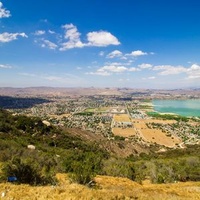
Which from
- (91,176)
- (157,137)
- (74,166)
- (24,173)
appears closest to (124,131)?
(157,137)

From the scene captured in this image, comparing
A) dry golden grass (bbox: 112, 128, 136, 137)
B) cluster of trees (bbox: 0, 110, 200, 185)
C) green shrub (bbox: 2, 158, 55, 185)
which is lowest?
dry golden grass (bbox: 112, 128, 136, 137)

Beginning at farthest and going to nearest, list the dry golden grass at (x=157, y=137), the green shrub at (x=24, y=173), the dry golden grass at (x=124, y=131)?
the dry golden grass at (x=124, y=131)
the dry golden grass at (x=157, y=137)
the green shrub at (x=24, y=173)

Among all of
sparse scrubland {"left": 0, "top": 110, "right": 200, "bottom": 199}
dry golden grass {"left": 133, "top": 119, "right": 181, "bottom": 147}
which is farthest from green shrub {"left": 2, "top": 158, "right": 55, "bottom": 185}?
dry golden grass {"left": 133, "top": 119, "right": 181, "bottom": 147}

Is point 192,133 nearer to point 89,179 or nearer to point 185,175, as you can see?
point 185,175

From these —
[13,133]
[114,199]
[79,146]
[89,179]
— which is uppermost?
[114,199]

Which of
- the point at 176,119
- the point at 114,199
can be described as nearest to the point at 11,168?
the point at 114,199

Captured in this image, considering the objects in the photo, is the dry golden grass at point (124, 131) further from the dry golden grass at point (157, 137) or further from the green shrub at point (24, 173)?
the green shrub at point (24, 173)

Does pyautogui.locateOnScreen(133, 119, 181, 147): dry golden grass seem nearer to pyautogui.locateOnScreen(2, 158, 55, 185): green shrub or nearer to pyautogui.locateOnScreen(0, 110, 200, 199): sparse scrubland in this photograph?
pyautogui.locateOnScreen(0, 110, 200, 199): sparse scrubland

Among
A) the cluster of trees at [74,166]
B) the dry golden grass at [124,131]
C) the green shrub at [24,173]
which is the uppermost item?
the green shrub at [24,173]

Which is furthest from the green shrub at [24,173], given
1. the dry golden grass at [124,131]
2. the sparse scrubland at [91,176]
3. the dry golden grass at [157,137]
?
the dry golden grass at [124,131]

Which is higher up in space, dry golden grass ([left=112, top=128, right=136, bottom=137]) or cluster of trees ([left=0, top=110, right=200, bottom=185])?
cluster of trees ([left=0, top=110, right=200, bottom=185])

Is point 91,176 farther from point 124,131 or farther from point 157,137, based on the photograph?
point 124,131
